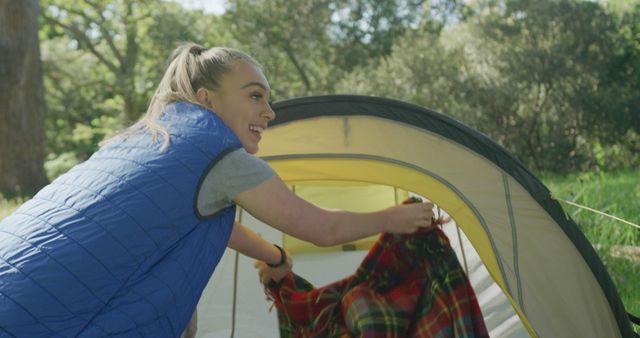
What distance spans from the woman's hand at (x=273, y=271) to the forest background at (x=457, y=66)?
6.39 feet

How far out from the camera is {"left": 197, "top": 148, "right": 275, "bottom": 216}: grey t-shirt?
181 cm

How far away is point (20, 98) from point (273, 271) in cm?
621

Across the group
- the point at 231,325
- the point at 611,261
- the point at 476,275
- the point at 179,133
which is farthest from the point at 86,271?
the point at 611,261

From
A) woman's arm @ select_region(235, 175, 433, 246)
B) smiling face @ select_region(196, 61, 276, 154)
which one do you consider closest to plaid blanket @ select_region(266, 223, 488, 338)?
woman's arm @ select_region(235, 175, 433, 246)

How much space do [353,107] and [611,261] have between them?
2.42 meters

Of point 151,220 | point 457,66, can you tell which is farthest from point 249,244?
point 457,66

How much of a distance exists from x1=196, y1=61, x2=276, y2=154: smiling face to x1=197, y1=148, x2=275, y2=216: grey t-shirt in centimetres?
22

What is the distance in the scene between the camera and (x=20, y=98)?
8.02 meters

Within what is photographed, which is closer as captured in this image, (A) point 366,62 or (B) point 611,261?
(B) point 611,261

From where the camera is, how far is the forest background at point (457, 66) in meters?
7.79

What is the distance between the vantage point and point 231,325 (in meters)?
3.46

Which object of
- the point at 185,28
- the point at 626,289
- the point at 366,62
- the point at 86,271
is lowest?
the point at 626,289

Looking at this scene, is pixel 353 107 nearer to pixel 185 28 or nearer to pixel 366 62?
pixel 366 62

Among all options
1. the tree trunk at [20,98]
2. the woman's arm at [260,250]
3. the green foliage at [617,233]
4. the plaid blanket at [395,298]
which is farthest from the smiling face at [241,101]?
the tree trunk at [20,98]
